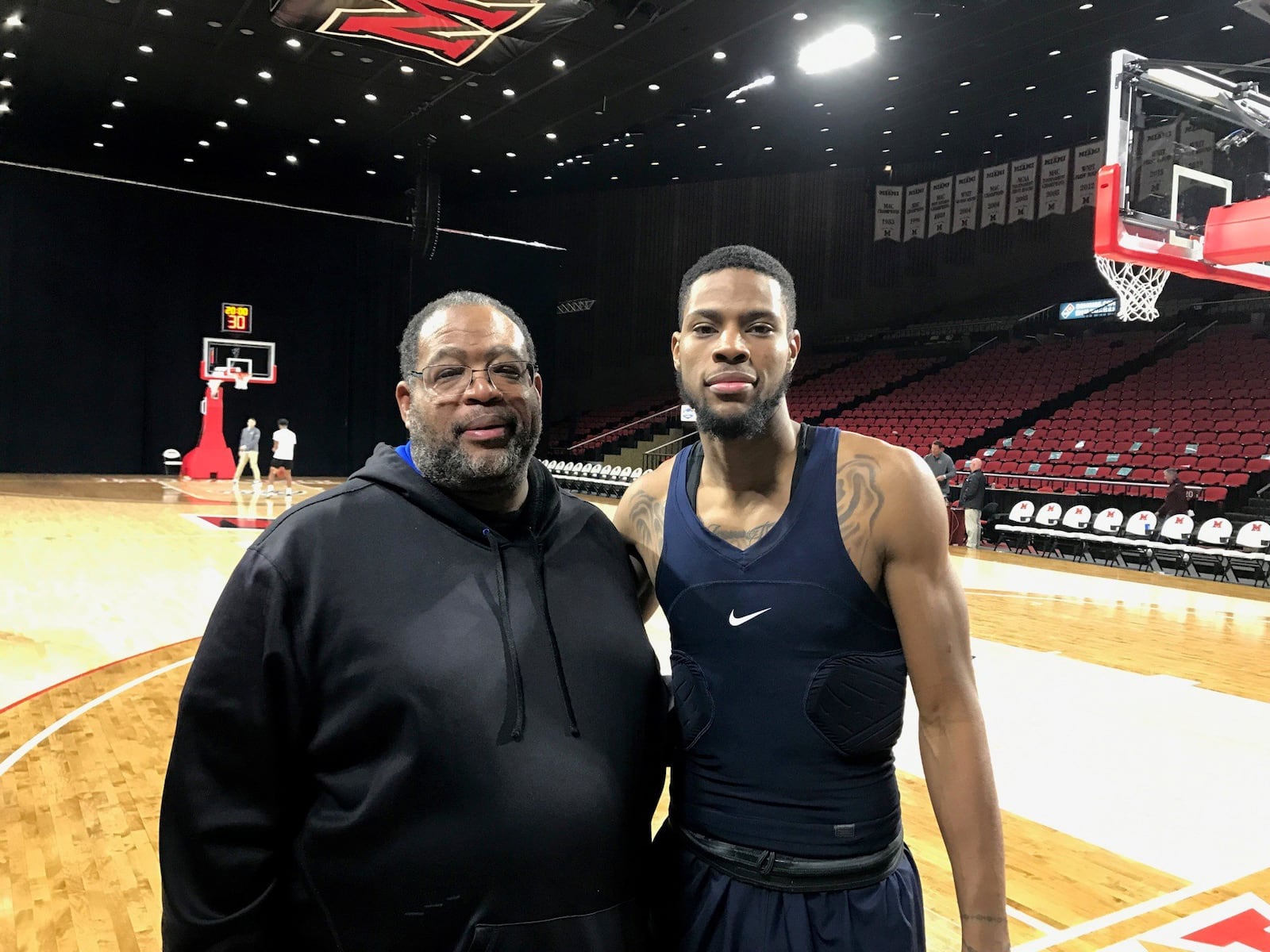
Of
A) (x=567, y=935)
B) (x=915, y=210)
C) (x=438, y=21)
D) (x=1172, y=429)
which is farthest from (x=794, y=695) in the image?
(x=915, y=210)

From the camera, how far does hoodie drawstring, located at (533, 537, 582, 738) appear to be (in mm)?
1398

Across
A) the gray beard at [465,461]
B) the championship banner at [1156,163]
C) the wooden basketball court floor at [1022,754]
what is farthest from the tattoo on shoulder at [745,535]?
the championship banner at [1156,163]

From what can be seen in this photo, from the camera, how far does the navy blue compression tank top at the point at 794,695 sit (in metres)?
1.48

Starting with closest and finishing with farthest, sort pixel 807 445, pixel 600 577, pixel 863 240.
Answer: pixel 600 577
pixel 807 445
pixel 863 240

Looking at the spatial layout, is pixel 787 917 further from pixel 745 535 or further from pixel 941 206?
pixel 941 206

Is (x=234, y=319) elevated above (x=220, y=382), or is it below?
above

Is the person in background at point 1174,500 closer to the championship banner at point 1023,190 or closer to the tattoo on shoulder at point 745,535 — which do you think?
the championship banner at point 1023,190

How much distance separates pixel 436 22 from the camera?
9.95m

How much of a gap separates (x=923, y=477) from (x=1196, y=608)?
8086 millimetres

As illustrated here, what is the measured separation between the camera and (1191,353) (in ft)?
51.5

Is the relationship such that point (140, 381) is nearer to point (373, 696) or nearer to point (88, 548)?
point (88, 548)

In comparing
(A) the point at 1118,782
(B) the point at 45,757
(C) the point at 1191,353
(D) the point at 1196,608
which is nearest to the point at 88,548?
(B) the point at 45,757

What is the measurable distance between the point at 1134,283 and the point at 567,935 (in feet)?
30.8

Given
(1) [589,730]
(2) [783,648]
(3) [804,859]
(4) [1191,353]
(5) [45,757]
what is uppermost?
(4) [1191,353]
